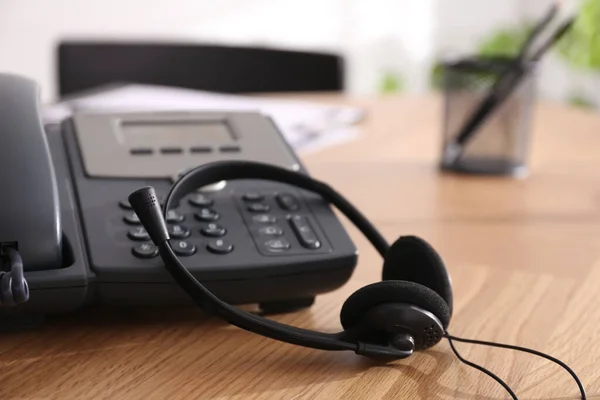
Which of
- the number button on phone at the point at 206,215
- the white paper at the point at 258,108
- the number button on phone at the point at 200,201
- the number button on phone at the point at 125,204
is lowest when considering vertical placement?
the white paper at the point at 258,108

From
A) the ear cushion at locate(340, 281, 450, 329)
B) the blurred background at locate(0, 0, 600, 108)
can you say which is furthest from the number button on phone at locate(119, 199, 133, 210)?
the blurred background at locate(0, 0, 600, 108)

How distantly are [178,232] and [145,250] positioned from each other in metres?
0.03

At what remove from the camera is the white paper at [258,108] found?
1007 millimetres

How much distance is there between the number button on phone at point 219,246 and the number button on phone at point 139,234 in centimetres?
4

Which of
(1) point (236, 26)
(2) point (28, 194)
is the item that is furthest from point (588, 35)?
(1) point (236, 26)

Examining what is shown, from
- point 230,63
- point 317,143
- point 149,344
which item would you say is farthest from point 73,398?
point 230,63

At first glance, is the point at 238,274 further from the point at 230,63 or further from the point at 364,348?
the point at 230,63

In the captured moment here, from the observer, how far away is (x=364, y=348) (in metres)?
0.46

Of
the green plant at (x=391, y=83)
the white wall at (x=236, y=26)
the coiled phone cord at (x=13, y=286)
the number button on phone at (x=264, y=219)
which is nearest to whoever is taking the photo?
the coiled phone cord at (x=13, y=286)

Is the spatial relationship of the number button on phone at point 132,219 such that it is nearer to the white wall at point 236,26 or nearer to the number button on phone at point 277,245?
the number button on phone at point 277,245

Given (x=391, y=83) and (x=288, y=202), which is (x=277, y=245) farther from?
(x=391, y=83)

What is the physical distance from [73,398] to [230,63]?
111 cm

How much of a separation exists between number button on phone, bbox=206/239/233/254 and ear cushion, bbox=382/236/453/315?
10 cm

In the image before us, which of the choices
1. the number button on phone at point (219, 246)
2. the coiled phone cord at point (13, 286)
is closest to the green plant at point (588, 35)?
the number button on phone at point (219, 246)
